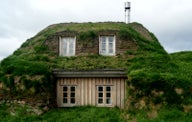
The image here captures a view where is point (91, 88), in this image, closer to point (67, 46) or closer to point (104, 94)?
point (104, 94)

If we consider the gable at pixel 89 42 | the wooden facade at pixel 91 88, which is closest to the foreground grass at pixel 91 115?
the wooden facade at pixel 91 88

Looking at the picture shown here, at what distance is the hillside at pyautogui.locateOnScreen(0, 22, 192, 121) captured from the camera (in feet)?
60.4

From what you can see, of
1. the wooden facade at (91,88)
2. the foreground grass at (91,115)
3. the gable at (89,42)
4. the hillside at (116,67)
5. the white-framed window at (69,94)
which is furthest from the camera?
the gable at (89,42)

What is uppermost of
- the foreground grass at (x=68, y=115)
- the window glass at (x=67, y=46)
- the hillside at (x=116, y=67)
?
the window glass at (x=67, y=46)

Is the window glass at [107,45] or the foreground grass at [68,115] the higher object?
the window glass at [107,45]

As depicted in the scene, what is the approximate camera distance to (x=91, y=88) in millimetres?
21391

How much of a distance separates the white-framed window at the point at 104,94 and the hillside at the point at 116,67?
160 centimetres

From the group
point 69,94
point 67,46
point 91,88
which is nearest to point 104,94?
point 91,88

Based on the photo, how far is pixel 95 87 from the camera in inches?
841

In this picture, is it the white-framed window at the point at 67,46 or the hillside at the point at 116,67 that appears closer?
the hillside at the point at 116,67

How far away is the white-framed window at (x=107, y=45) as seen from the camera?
82.2ft

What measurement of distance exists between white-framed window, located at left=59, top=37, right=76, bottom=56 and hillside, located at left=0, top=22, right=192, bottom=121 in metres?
0.66

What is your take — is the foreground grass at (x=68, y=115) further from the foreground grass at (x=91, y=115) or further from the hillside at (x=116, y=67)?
the hillside at (x=116, y=67)

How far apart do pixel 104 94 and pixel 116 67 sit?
208cm
